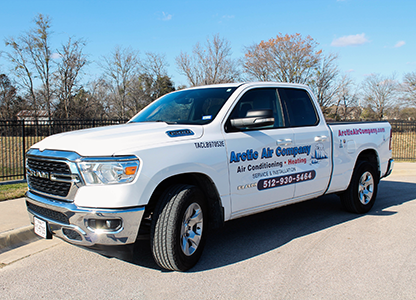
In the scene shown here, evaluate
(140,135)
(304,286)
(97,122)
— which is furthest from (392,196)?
(97,122)

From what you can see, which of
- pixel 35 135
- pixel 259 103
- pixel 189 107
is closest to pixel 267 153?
pixel 259 103

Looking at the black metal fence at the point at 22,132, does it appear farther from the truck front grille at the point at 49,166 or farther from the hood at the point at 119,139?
the hood at the point at 119,139

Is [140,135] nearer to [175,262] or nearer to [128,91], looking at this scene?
[175,262]

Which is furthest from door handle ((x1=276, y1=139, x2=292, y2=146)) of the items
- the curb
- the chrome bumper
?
the curb

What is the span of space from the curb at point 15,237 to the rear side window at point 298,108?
3.83 m

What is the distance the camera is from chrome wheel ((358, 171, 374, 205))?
19.1ft

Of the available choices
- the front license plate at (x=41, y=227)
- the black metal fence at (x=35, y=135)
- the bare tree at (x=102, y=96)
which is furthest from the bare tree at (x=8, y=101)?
the front license plate at (x=41, y=227)

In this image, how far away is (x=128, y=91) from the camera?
34.0 meters

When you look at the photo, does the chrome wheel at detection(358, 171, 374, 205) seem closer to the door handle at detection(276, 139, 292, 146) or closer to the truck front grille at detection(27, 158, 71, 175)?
the door handle at detection(276, 139, 292, 146)

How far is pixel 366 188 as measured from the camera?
594 cm

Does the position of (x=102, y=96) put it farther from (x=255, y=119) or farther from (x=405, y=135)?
(x=255, y=119)

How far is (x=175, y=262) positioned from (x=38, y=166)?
1.70m

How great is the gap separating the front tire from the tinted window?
103 cm

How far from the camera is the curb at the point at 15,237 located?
441 centimetres
